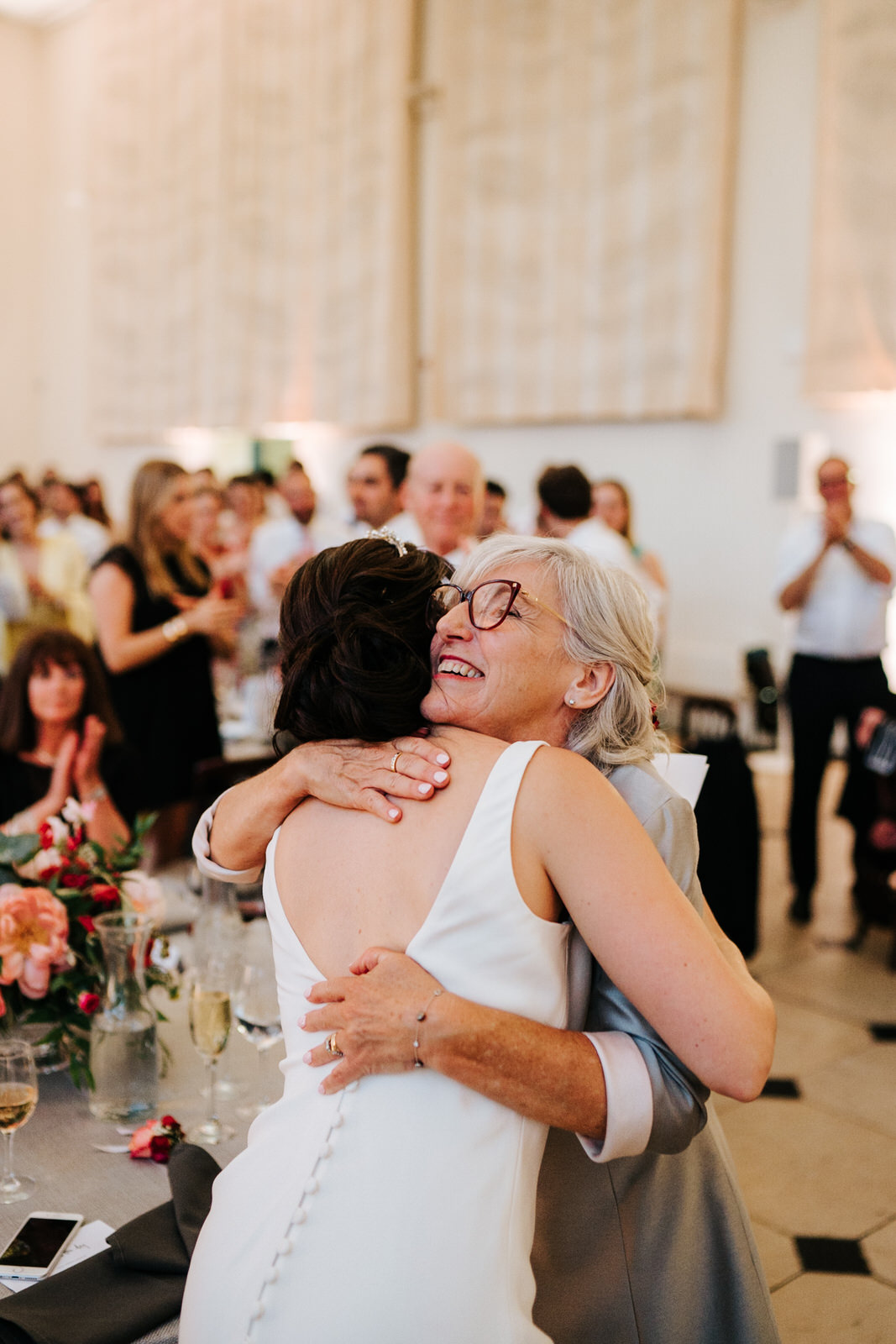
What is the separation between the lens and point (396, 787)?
1.26 metres

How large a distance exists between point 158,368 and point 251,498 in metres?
5.04

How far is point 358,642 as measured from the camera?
4.26 ft

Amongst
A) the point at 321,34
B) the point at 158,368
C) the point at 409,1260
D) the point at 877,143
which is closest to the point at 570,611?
the point at 409,1260

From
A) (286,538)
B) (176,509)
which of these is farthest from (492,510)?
(176,509)

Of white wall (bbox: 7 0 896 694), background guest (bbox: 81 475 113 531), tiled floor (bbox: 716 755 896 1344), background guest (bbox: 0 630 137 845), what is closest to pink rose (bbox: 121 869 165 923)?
background guest (bbox: 0 630 137 845)

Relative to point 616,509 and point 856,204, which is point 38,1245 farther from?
point 856,204

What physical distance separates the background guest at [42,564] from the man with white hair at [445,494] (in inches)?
113

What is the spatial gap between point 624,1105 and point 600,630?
0.52 m

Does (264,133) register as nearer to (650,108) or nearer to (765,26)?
(650,108)

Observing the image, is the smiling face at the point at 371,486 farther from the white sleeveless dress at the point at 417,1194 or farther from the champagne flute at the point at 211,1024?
the white sleeveless dress at the point at 417,1194

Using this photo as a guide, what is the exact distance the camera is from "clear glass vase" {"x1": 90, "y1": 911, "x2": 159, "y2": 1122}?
5.59 ft

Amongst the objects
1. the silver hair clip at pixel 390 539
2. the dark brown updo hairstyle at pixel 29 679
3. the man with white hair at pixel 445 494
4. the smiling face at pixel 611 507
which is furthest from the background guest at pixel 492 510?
the silver hair clip at pixel 390 539

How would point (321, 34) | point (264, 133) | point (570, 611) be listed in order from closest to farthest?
point (570, 611) < point (321, 34) < point (264, 133)

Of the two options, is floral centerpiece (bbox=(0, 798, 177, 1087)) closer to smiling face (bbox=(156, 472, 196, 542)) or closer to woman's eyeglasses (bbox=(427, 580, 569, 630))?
woman's eyeglasses (bbox=(427, 580, 569, 630))
